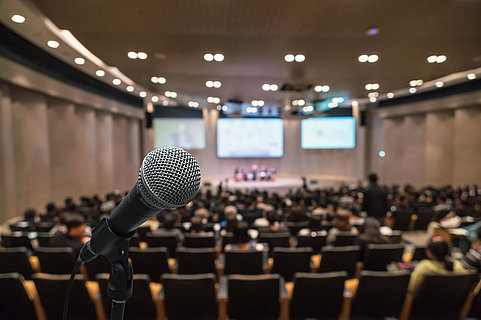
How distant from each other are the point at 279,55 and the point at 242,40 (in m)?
1.43

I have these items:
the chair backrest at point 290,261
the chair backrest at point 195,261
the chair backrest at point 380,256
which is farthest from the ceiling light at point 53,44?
the chair backrest at point 380,256

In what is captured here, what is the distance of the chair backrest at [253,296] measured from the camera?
280 centimetres

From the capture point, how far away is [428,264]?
3150mm

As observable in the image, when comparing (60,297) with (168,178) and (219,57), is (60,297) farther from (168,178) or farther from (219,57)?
(219,57)

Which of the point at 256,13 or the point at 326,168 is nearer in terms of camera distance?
the point at 256,13

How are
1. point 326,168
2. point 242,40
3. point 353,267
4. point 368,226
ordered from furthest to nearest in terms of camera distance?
point 326,168, point 242,40, point 368,226, point 353,267

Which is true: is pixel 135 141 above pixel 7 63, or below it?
below

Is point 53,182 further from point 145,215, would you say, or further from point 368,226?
point 145,215

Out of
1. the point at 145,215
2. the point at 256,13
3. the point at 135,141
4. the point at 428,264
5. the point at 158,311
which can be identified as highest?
the point at 256,13

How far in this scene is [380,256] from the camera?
3.88 meters

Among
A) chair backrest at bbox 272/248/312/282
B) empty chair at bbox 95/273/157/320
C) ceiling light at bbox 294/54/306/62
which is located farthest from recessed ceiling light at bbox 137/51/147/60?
chair backrest at bbox 272/248/312/282

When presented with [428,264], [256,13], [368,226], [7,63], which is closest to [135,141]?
[7,63]

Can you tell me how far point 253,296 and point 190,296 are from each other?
2.14 feet

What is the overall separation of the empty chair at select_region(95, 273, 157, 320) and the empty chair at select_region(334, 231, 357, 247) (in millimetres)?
3216
